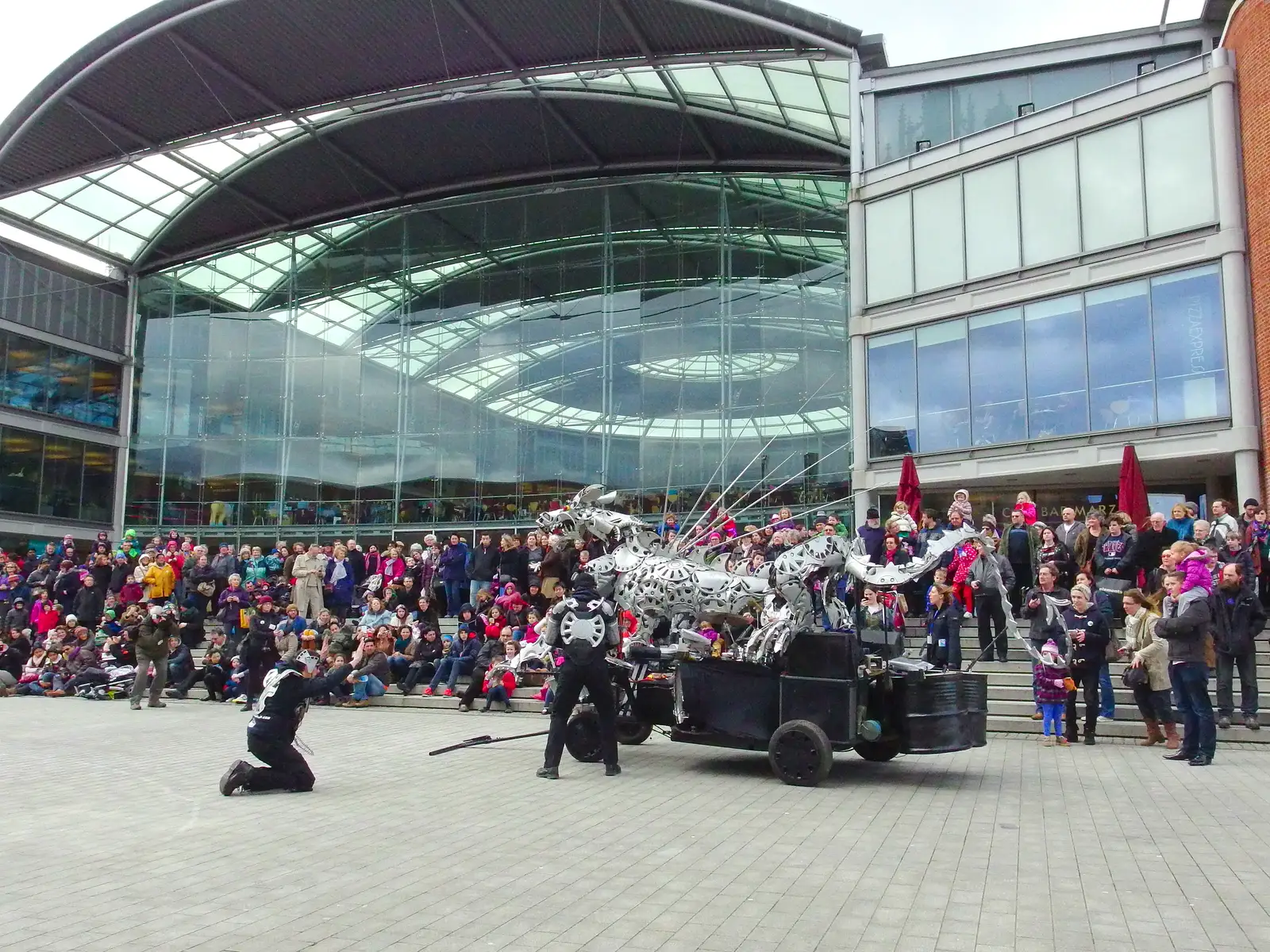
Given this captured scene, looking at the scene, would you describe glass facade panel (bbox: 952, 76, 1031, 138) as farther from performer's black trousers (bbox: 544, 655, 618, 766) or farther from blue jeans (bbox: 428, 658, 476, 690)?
performer's black trousers (bbox: 544, 655, 618, 766)

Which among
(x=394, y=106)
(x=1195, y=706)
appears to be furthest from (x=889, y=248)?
(x=1195, y=706)

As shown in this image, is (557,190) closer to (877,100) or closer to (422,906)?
(877,100)

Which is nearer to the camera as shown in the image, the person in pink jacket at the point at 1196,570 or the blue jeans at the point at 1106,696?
the person in pink jacket at the point at 1196,570

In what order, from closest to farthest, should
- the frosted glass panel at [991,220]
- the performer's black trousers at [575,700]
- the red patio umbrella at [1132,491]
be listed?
the performer's black trousers at [575,700] → the red patio umbrella at [1132,491] → the frosted glass panel at [991,220]

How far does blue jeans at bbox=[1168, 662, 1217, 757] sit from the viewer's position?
10.4m

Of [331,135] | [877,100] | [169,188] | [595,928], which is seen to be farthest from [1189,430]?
[169,188]

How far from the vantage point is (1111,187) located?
2114 centimetres

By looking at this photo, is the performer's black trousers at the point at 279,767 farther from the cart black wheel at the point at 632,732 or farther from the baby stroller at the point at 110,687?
the baby stroller at the point at 110,687

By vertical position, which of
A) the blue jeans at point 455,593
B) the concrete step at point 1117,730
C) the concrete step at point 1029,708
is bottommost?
the concrete step at point 1117,730

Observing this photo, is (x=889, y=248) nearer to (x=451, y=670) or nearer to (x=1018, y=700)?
(x=1018, y=700)

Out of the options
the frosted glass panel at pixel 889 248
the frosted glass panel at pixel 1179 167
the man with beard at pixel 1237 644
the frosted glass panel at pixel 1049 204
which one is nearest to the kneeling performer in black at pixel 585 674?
the man with beard at pixel 1237 644

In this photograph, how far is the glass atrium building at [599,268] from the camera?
21.1 meters

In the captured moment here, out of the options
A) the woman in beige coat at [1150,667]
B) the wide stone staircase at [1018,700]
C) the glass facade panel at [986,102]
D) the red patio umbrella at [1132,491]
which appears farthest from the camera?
the glass facade panel at [986,102]

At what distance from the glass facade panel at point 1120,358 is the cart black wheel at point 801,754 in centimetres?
1338
